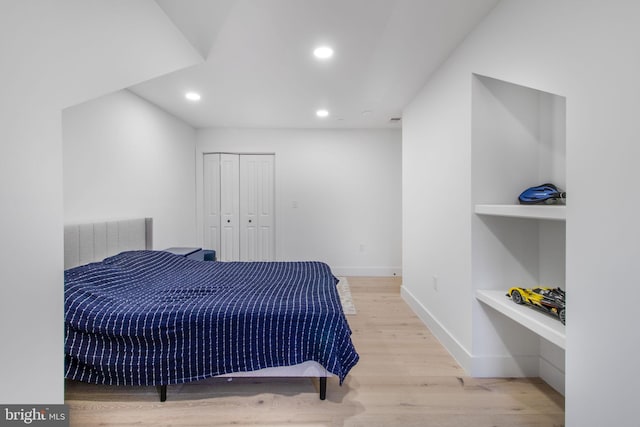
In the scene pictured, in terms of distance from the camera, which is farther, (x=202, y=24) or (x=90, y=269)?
(x=90, y=269)

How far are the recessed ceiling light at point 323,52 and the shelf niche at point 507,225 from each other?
3.56 ft

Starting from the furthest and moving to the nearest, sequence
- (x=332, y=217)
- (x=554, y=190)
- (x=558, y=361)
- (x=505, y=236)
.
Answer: (x=332, y=217) → (x=505, y=236) → (x=558, y=361) → (x=554, y=190)

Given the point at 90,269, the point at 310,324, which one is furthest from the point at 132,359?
the point at 310,324

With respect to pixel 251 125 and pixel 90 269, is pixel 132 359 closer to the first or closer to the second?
pixel 90 269

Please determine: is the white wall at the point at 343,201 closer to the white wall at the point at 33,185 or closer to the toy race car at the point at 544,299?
the toy race car at the point at 544,299

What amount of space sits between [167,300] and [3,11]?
64.8 inches

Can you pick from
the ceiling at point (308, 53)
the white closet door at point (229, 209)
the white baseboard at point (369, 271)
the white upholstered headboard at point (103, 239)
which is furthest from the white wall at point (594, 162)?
the white closet door at point (229, 209)

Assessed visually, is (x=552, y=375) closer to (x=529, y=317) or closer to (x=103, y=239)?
(x=529, y=317)

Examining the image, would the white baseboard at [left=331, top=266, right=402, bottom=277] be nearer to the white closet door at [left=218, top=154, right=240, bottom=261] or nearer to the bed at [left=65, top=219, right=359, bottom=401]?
the white closet door at [left=218, top=154, right=240, bottom=261]

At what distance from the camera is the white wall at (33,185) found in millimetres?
665

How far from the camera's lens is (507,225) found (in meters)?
1.93

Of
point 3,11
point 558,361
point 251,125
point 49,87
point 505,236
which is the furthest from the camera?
point 251,125

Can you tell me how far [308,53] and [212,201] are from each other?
3.06m

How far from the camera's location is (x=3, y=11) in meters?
0.65
